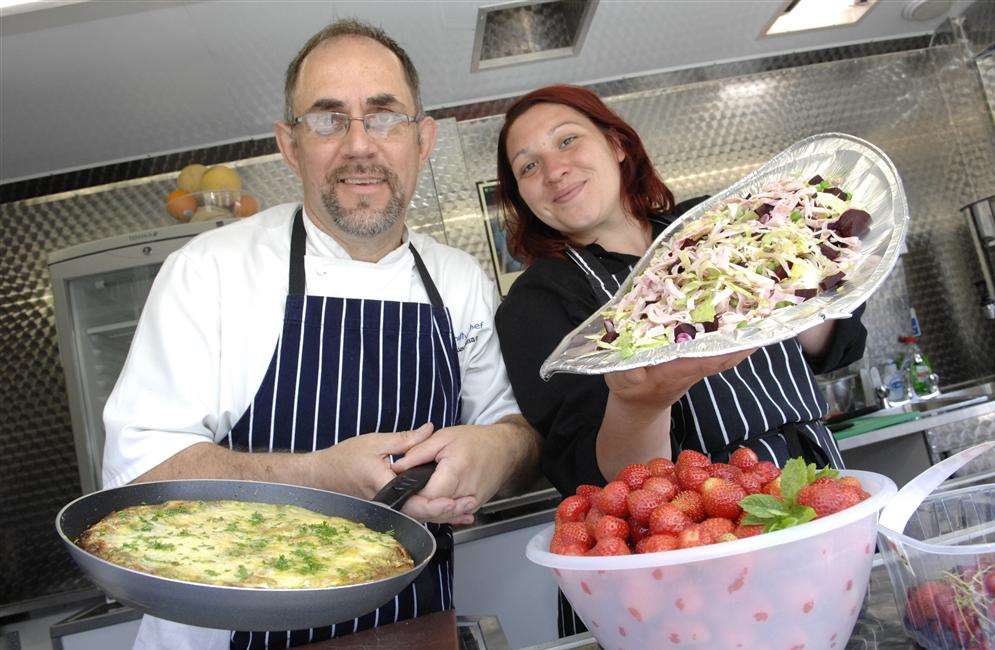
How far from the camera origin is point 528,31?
3639 millimetres

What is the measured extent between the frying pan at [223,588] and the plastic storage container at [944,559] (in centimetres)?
56

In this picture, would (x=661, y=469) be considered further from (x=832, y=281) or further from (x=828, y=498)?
(x=832, y=281)

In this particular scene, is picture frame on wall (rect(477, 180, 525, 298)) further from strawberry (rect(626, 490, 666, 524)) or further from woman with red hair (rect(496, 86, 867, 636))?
strawberry (rect(626, 490, 666, 524))

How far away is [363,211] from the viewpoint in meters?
1.80

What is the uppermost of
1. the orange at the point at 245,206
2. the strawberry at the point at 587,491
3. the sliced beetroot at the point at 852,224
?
the orange at the point at 245,206

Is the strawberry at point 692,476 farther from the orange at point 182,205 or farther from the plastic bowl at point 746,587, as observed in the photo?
the orange at point 182,205

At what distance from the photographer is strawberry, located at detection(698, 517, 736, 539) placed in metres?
0.82

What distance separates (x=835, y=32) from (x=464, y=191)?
216cm

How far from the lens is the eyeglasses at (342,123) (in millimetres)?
1792

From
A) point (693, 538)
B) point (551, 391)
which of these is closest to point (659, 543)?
point (693, 538)

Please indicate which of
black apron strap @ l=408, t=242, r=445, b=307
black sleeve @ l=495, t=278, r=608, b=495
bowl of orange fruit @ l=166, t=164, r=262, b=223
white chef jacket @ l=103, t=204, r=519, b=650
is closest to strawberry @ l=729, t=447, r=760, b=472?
black sleeve @ l=495, t=278, r=608, b=495

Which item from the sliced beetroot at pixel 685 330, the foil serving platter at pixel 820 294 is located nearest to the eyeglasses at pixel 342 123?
the foil serving platter at pixel 820 294

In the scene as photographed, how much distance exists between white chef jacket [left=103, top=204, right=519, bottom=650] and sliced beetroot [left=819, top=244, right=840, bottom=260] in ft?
2.96

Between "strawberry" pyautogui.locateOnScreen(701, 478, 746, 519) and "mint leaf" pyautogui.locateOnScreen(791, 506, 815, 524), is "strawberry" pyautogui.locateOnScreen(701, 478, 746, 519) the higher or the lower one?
the higher one
